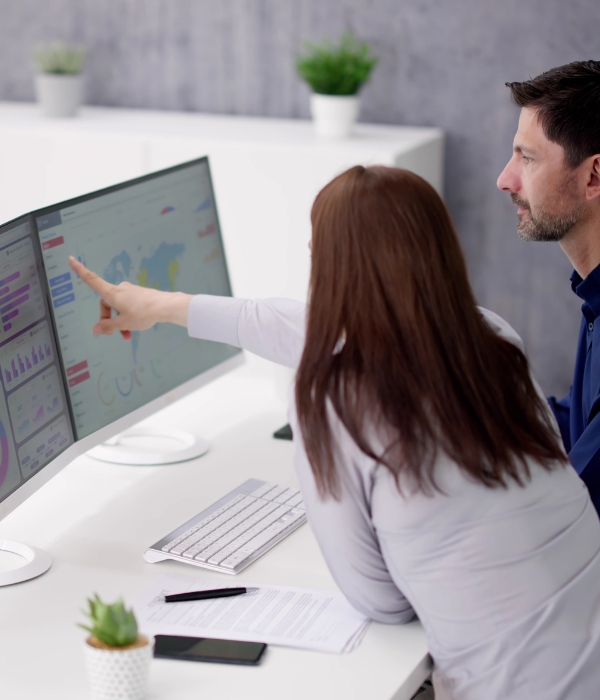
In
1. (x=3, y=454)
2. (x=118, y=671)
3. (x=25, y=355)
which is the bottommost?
(x=118, y=671)

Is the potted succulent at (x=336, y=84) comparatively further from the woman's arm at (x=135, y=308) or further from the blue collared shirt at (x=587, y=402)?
the woman's arm at (x=135, y=308)

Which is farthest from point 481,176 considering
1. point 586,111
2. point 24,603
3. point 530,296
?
point 24,603

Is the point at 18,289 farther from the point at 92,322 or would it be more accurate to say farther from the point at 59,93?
the point at 59,93

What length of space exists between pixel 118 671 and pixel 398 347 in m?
0.45

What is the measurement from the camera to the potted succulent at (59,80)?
2.96m

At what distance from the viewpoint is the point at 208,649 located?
1.09 m

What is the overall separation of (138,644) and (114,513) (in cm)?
52

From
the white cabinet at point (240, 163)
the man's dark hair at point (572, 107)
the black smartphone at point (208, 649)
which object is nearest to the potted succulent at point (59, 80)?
the white cabinet at point (240, 163)

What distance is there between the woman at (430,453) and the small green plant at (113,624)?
249 mm

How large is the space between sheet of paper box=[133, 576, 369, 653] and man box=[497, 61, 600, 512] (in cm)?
63

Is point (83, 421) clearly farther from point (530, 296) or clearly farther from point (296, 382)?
point (530, 296)

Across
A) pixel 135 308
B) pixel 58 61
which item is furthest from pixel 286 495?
pixel 58 61

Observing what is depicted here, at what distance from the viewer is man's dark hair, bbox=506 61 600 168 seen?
5.35 feet

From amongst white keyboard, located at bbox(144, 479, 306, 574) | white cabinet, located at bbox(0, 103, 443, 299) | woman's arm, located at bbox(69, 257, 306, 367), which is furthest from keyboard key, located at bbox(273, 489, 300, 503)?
white cabinet, located at bbox(0, 103, 443, 299)
